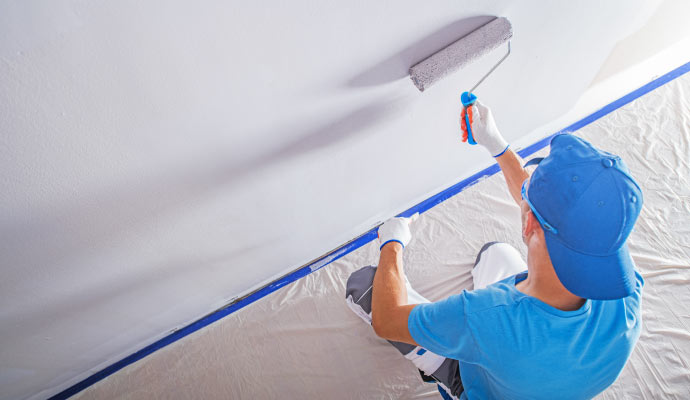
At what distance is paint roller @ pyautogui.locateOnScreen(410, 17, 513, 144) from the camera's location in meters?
0.92

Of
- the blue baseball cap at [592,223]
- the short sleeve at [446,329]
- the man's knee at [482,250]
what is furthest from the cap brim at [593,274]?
the man's knee at [482,250]

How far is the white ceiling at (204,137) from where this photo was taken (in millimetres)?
616

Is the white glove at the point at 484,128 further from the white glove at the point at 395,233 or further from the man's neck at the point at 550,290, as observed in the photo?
the man's neck at the point at 550,290

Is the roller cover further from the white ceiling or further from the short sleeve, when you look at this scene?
the short sleeve

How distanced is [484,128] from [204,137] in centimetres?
80

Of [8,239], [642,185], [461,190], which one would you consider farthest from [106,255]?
[642,185]

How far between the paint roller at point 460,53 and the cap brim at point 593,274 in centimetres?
51

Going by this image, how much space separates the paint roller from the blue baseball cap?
39cm

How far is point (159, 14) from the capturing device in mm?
584

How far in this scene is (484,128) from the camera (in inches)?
42.6

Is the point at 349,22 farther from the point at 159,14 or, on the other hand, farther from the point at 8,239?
the point at 8,239

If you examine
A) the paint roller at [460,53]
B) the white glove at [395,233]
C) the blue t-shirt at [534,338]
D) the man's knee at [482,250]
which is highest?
the paint roller at [460,53]

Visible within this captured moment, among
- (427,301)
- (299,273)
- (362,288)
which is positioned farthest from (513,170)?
(299,273)

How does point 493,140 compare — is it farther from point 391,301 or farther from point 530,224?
point 391,301
